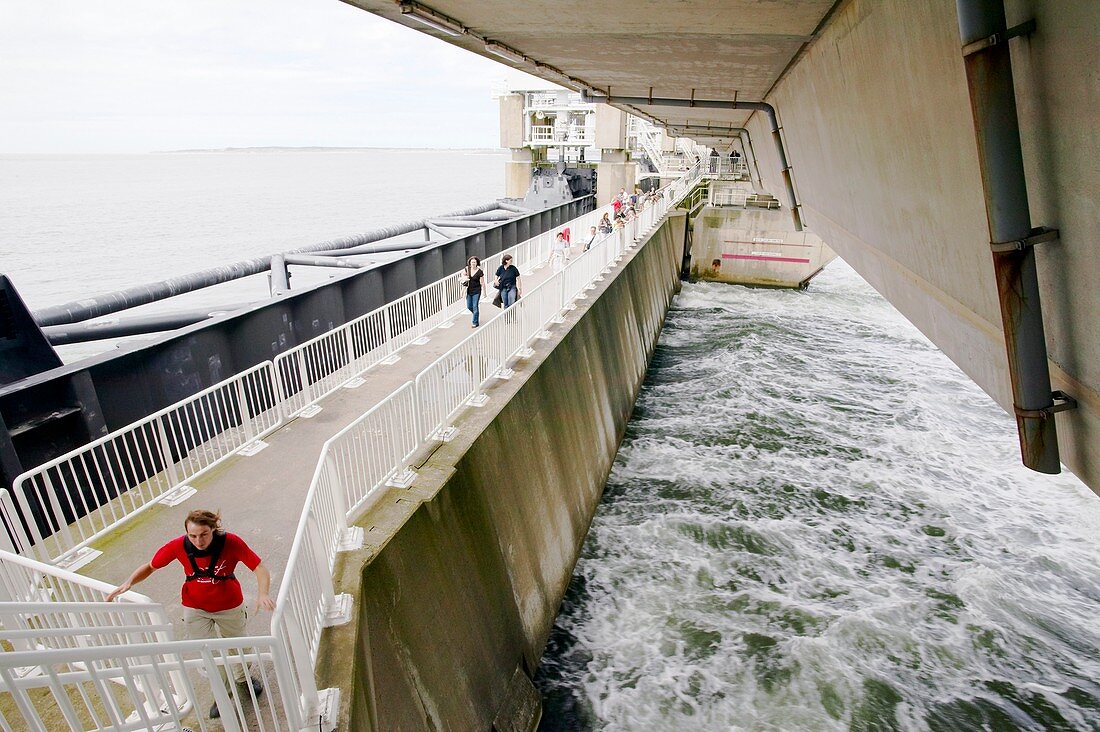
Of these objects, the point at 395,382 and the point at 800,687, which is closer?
the point at 800,687

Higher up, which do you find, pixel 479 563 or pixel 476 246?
pixel 476 246

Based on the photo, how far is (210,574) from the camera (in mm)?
3600

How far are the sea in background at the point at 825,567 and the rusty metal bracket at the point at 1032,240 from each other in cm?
640

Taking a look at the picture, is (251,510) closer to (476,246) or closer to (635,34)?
(635,34)

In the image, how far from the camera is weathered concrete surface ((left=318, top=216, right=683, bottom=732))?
4574mm

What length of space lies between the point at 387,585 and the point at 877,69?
244 inches

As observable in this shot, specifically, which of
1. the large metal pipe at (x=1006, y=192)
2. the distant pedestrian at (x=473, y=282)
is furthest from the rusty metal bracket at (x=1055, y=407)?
the distant pedestrian at (x=473, y=282)

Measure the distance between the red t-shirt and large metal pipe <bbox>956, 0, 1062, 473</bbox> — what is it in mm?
4927

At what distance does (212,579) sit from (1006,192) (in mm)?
5331

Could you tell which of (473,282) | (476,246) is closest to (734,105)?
(473,282)

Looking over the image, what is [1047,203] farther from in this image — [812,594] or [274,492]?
[812,594]

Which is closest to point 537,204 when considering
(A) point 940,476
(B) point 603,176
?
(B) point 603,176

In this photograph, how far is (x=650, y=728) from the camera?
22.6 ft

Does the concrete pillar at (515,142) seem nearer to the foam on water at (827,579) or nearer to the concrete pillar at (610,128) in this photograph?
the concrete pillar at (610,128)
